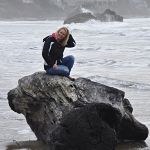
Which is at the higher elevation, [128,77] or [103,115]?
[103,115]

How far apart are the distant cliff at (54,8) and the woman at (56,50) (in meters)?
129

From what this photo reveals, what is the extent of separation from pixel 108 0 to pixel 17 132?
147950 mm

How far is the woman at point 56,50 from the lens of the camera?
6723 mm

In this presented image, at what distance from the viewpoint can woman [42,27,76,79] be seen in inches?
265

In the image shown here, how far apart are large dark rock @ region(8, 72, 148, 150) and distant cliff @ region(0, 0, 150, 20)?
129310 mm

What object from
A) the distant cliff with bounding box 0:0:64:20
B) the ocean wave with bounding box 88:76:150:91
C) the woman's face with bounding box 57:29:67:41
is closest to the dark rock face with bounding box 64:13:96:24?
the distant cliff with bounding box 0:0:64:20

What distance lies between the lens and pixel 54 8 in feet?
484

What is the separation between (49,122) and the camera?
6.45 m

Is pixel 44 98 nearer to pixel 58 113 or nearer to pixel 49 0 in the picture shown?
pixel 58 113

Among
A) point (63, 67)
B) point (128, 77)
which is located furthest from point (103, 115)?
point (128, 77)

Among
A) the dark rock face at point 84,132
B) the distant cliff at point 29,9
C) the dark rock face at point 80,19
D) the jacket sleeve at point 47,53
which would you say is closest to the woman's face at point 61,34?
the jacket sleeve at point 47,53

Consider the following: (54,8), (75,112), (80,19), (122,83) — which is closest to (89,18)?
(80,19)

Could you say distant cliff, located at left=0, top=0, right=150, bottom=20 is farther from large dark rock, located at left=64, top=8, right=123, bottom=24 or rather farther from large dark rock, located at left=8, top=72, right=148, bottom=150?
large dark rock, located at left=8, top=72, right=148, bottom=150

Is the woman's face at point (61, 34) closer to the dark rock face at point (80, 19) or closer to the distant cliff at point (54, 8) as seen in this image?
the dark rock face at point (80, 19)
